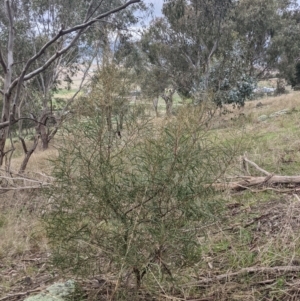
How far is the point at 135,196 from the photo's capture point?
2.37 meters

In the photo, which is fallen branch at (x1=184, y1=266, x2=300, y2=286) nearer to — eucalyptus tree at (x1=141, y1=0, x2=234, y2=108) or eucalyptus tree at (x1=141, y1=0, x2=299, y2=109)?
eucalyptus tree at (x1=141, y1=0, x2=299, y2=109)

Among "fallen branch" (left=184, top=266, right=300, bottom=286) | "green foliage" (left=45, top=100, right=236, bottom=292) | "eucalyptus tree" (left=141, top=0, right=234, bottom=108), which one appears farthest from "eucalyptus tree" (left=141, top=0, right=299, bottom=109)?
"green foliage" (left=45, top=100, right=236, bottom=292)

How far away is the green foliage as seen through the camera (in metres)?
2.31

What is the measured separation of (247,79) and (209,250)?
542 inches

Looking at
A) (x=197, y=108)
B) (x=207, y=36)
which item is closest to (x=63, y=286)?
(x=197, y=108)

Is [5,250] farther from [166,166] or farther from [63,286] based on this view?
[166,166]

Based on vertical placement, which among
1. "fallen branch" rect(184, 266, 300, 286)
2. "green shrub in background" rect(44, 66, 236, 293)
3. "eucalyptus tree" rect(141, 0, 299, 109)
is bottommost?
"fallen branch" rect(184, 266, 300, 286)

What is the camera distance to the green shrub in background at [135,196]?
2.31m

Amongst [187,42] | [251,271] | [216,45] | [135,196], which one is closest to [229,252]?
[251,271]

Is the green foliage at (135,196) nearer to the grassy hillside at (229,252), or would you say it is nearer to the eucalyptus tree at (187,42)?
the grassy hillside at (229,252)

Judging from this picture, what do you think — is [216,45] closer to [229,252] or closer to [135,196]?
[229,252]

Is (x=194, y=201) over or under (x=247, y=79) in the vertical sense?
under

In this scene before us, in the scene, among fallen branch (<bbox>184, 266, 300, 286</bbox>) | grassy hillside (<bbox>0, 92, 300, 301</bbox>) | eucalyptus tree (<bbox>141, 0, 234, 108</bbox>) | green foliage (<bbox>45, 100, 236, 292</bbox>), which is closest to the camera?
green foliage (<bbox>45, 100, 236, 292</bbox>)

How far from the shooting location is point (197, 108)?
2463mm
